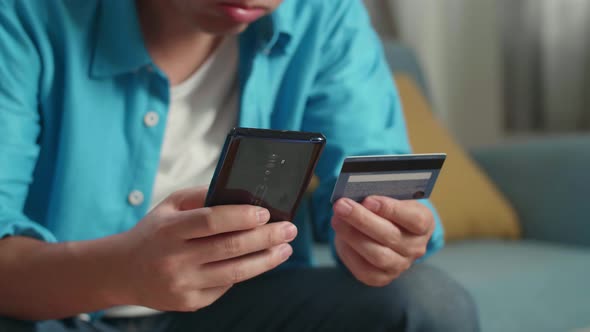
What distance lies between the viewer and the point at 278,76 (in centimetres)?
100

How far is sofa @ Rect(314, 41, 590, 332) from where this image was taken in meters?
1.22

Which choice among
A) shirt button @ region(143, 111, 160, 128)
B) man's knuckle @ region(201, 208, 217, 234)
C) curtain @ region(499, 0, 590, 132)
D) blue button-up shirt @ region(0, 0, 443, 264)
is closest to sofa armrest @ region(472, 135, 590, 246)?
curtain @ region(499, 0, 590, 132)

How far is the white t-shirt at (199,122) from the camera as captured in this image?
37.4 inches

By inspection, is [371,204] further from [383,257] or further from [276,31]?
[276,31]

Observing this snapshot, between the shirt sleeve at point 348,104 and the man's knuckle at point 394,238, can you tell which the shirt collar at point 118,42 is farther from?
the man's knuckle at point 394,238

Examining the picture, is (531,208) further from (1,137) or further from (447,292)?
(1,137)

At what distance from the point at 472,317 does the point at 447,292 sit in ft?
0.13

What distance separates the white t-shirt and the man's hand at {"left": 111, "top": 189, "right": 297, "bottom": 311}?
10.1 inches

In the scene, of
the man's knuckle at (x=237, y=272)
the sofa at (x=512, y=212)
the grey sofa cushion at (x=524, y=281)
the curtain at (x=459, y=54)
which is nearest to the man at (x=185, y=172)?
the man's knuckle at (x=237, y=272)

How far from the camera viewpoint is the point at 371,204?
2.40 ft

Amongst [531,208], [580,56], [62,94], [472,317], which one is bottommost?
[531,208]

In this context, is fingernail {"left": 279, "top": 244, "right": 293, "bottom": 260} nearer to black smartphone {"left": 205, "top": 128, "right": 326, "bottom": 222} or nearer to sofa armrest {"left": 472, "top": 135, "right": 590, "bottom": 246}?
black smartphone {"left": 205, "top": 128, "right": 326, "bottom": 222}

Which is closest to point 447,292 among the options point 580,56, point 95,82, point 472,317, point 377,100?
point 472,317

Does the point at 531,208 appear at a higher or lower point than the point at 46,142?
lower
